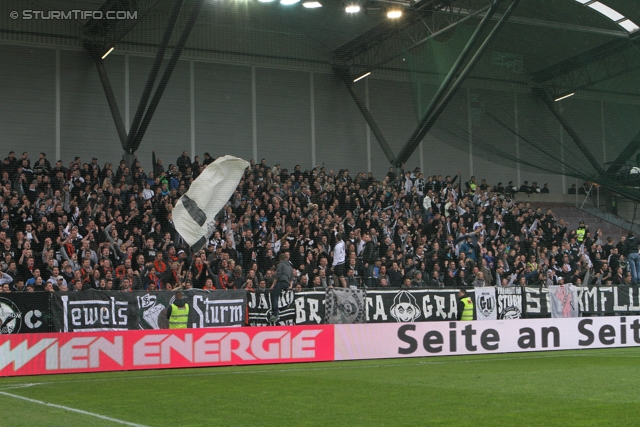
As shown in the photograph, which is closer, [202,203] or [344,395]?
[344,395]

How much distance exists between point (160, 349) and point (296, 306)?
4323mm

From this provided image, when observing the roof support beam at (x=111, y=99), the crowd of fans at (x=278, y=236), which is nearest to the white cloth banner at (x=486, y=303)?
the crowd of fans at (x=278, y=236)

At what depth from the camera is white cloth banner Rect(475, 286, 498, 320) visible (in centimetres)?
2084

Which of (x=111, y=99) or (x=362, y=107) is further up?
(x=362, y=107)

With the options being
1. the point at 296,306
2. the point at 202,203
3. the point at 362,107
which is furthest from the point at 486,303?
the point at 362,107

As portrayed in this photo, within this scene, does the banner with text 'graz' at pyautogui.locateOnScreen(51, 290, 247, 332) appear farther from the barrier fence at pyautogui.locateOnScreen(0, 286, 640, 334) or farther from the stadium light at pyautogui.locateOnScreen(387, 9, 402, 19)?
the stadium light at pyautogui.locateOnScreen(387, 9, 402, 19)

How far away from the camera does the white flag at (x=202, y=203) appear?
14266 millimetres

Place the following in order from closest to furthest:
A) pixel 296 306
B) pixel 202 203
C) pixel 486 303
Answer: pixel 202 203 < pixel 296 306 < pixel 486 303

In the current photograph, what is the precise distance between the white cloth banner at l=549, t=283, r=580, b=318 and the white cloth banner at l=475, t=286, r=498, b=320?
1.83m

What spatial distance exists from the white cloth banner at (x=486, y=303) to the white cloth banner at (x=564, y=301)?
1827 mm

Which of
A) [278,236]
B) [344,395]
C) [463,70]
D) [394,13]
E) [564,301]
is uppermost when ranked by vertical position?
[394,13]

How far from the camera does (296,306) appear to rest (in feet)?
61.3

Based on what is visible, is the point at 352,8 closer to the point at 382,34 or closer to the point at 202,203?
the point at 382,34

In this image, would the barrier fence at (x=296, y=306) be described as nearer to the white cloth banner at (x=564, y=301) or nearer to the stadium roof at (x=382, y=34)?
the white cloth banner at (x=564, y=301)
